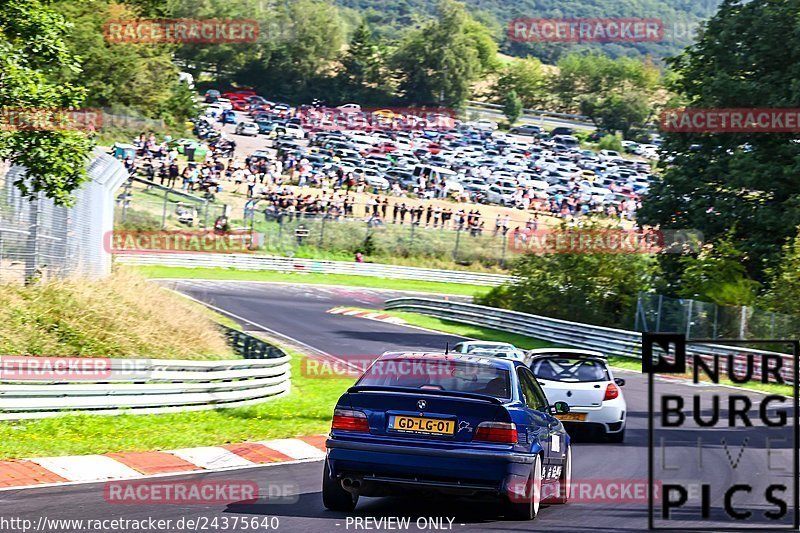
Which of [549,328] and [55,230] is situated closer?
[55,230]

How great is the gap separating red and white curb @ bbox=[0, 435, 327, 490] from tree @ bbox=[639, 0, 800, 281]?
26.8 metres

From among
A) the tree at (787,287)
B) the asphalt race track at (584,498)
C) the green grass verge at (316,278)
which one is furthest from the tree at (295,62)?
the asphalt race track at (584,498)

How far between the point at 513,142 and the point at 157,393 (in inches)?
3660

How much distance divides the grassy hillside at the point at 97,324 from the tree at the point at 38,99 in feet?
5.77

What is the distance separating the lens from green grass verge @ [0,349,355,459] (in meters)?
12.5

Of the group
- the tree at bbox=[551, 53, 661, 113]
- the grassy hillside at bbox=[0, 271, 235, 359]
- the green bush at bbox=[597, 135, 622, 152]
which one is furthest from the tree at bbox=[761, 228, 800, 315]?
the tree at bbox=[551, 53, 661, 113]

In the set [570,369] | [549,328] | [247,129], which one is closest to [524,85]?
[247,129]

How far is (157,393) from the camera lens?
15867 mm

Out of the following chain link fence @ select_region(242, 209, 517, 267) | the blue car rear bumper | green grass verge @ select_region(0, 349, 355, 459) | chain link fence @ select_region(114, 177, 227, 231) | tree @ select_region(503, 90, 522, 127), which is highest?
tree @ select_region(503, 90, 522, 127)

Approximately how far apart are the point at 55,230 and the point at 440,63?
116 meters

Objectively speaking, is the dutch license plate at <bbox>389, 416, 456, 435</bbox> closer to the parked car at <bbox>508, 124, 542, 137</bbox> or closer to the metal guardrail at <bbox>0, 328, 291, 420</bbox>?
the metal guardrail at <bbox>0, 328, 291, 420</bbox>

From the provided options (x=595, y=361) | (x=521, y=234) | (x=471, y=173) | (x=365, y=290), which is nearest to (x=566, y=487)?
(x=595, y=361)

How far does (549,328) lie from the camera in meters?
38.3

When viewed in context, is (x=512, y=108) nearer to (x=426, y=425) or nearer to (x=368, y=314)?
(x=368, y=314)
